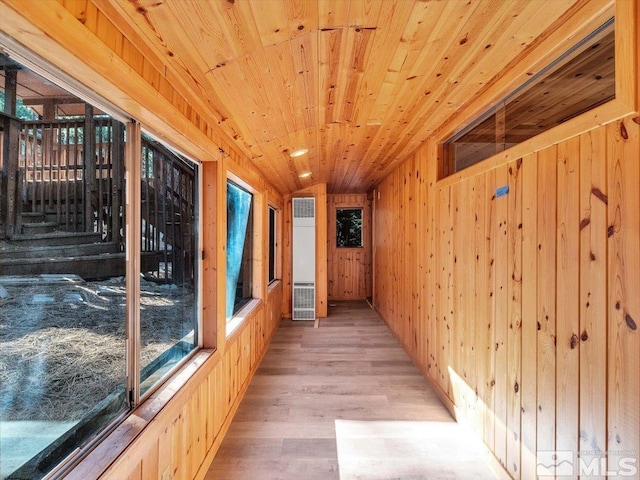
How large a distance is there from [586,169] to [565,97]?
1.50ft

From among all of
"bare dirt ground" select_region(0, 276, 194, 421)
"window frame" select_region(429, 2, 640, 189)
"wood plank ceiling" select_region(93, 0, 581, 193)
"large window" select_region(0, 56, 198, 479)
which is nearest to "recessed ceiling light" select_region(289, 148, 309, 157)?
"wood plank ceiling" select_region(93, 0, 581, 193)

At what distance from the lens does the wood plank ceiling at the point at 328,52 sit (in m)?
1.07

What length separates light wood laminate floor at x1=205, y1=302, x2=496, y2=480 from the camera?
6.05 ft

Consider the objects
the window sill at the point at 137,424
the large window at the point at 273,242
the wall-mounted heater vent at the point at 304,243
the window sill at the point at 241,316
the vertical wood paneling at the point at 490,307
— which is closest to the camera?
the window sill at the point at 137,424

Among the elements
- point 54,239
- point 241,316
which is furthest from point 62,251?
point 241,316

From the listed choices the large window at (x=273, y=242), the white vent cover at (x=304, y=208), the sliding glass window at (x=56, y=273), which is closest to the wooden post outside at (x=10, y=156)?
the sliding glass window at (x=56, y=273)

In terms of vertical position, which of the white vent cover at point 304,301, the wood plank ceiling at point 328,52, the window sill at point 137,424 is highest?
the wood plank ceiling at point 328,52

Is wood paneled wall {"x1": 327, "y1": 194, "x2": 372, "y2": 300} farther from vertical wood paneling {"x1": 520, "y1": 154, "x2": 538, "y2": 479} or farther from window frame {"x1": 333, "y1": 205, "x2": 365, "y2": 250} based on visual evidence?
vertical wood paneling {"x1": 520, "y1": 154, "x2": 538, "y2": 479}

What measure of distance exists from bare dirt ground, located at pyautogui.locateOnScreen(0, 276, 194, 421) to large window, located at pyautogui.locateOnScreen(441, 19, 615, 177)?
2097mm

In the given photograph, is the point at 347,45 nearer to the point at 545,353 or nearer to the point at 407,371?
the point at 545,353

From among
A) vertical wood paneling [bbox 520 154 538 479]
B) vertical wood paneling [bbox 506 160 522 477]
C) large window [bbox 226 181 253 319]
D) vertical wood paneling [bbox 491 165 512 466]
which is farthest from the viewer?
large window [bbox 226 181 253 319]

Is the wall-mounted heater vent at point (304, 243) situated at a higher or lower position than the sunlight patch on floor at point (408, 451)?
higher

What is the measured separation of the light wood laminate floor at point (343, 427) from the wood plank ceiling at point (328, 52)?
7.25 ft

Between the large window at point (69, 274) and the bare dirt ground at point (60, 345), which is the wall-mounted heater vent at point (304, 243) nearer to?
the large window at point (69, 274)
